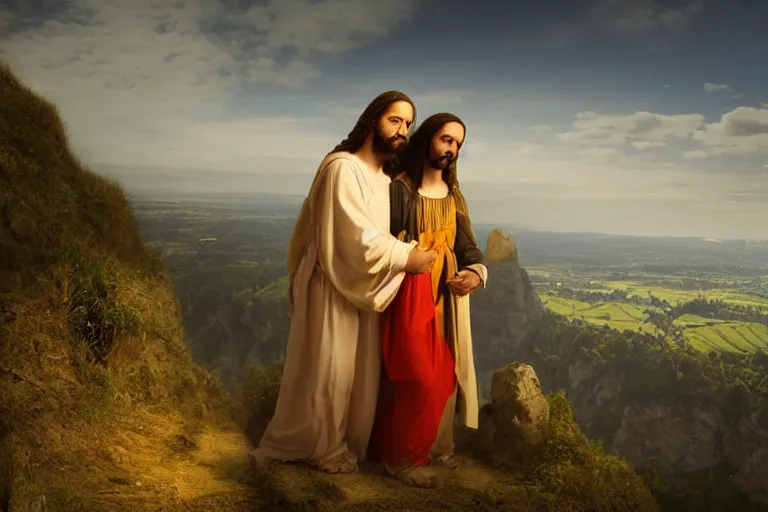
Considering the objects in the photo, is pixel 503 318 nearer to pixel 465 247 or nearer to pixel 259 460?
pixel 465 247

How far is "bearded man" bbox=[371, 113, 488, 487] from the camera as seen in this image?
3457 millimetres

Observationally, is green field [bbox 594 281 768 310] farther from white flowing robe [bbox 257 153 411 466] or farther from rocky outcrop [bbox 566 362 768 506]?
white flowing robe [bbox 257 153 411 466]

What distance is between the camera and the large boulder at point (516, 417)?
3.77m

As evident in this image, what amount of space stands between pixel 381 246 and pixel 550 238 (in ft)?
9.06

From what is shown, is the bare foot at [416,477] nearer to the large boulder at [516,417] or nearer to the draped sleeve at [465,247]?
the large boulder at [516,417]

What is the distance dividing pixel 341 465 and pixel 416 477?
449 millimetres

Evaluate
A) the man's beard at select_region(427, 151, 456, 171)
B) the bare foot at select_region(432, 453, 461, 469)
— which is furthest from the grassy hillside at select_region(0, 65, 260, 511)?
the man's beard at select_region(427, 151, 456, 171)

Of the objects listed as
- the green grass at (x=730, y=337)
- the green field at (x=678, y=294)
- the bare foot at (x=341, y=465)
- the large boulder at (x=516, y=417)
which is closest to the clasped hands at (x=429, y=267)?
the large boulder at (x=516, y=417)

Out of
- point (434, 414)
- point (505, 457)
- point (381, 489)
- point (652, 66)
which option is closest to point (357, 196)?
point (434, 414)

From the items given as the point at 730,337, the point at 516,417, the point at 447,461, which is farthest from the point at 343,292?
the point at 730,337

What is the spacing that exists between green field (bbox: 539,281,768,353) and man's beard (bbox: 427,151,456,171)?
2.55 meters

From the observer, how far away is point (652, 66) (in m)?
5.01

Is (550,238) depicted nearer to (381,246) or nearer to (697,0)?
(697,0)

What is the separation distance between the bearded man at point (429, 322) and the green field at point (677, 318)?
2.23m
